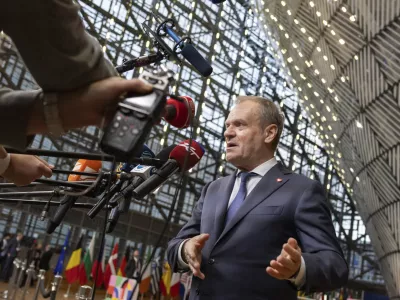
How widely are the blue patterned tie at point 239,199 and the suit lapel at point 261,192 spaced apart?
1.1 inches

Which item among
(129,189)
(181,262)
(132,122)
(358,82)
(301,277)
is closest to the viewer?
(132,122)

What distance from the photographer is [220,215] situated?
77.7 inches

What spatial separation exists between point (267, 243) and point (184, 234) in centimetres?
48

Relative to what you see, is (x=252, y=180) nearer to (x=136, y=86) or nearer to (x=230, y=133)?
(x=230, y=133)

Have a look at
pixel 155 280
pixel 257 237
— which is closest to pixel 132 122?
pixel 257 237

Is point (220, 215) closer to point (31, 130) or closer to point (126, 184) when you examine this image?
point (126, 184)

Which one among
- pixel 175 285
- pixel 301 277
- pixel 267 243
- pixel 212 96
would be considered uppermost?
pixel 212 96

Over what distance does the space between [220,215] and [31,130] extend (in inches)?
39.9

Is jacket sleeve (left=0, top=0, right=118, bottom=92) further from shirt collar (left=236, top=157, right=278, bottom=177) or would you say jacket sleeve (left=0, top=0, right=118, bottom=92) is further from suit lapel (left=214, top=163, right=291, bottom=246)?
shirt collar (left=236, top=157, right=278, bottom=177)

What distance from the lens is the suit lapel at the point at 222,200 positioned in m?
1.95

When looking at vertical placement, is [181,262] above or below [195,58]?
below

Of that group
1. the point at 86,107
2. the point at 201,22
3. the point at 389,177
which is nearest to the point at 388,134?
the point at 389,177

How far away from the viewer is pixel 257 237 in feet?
5.99

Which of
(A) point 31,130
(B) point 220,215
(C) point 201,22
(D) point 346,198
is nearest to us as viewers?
(A) point 31,130
